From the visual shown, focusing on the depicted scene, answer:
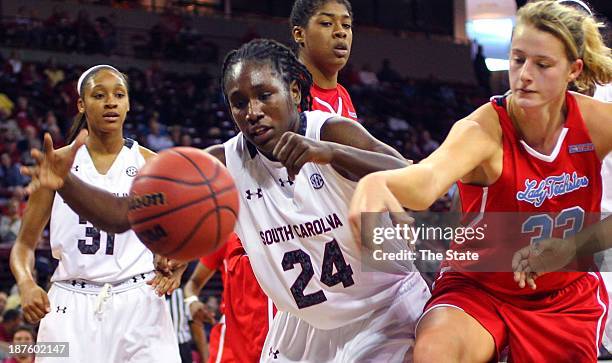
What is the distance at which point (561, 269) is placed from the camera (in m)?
3.37

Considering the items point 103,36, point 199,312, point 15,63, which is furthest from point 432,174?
point 103,36

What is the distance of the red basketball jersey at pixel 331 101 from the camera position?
4.76 m

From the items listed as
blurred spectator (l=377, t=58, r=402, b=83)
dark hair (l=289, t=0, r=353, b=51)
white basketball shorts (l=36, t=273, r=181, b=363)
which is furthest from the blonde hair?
blurred spectator (l=377, t=58, r=402, b=83)

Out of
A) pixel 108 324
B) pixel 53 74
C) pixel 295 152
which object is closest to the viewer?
pixel 295 152

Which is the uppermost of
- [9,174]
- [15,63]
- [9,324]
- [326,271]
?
[15,63]

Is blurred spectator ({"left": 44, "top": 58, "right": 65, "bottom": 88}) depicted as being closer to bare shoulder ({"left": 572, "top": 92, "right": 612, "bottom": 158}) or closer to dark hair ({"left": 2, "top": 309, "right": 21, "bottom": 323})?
dark hair ({"left": 2, "top": 309, "right": 21, "bottom": 323})

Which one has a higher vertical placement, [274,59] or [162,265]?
[274,59]

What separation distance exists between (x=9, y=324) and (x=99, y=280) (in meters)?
3.81

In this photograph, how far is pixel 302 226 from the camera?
344 centimetres

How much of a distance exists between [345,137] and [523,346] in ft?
3.43

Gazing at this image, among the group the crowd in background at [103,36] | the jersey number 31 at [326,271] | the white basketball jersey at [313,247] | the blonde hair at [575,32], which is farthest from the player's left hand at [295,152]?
the crowd in background at [103,36]

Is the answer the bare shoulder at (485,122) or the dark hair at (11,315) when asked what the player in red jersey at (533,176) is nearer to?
the bare shoulder at (485,122)

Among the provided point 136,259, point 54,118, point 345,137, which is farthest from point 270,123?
point 54,118

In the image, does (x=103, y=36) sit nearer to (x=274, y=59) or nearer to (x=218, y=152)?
(x=218, y=152)
